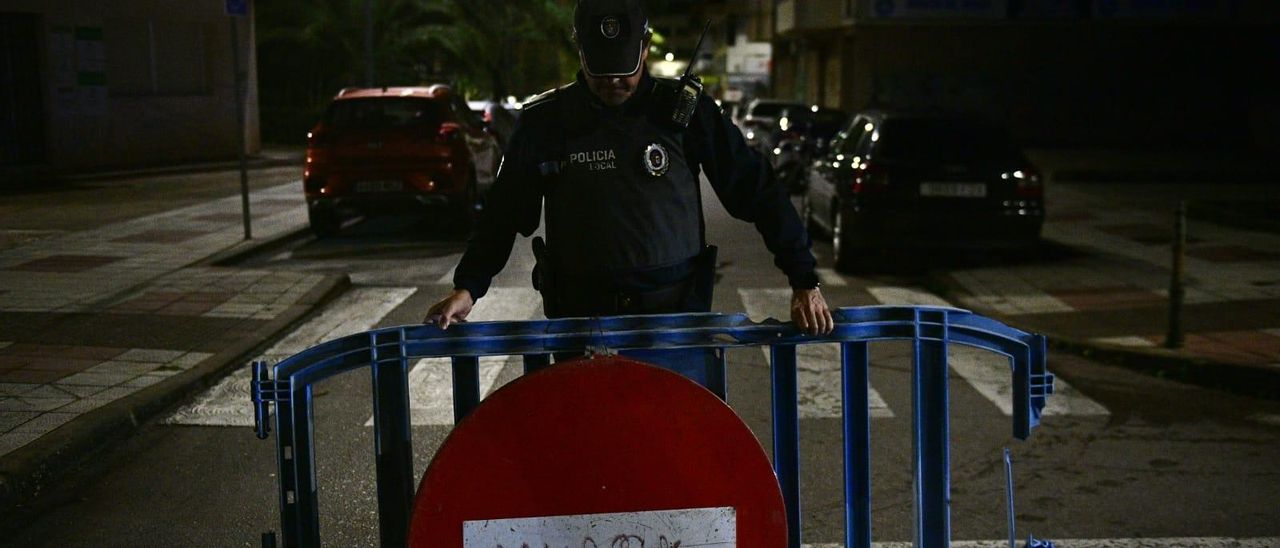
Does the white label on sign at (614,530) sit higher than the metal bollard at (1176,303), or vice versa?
the white label on sign at (614,530)

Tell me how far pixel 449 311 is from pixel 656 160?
2.25 feet

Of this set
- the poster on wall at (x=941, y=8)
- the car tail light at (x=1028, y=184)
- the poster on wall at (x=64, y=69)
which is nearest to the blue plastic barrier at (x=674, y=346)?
the car tail light at (x=1028, y=184)

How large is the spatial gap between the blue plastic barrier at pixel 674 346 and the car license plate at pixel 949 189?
8736 millimetres

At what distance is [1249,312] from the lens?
9602 mm

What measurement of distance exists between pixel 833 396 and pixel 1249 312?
4028 mm

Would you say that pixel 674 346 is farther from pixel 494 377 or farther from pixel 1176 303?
pixel 1176 303

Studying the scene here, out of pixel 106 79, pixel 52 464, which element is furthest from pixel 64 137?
pixel 52 464

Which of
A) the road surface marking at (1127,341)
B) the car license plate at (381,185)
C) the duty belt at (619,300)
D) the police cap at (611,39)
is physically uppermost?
the police cap at (611,39)

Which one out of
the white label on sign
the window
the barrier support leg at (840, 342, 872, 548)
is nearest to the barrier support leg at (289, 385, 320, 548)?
the white label on sign

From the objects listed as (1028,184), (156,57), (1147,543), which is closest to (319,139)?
(1028,184)

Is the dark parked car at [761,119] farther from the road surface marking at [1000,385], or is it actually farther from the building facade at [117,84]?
the road surface marking at [1000,385]

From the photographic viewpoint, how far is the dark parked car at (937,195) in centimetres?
1214

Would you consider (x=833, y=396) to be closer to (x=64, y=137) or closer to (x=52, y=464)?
(x=52, y=464)

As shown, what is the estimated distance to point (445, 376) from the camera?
7730mm
